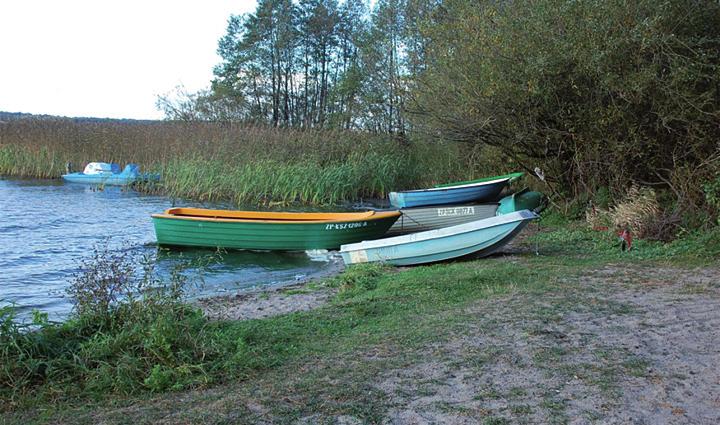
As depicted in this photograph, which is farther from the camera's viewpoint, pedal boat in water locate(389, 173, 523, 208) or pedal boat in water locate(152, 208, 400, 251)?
pedal boat in water locate(389, 173, 523, 208)

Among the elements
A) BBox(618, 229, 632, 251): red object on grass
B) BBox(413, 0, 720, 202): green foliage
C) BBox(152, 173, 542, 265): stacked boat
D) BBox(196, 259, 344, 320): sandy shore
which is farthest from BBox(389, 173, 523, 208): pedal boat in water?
BBox(196, 259, 344, 320): sandy shore

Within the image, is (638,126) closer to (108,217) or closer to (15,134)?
(108,217)

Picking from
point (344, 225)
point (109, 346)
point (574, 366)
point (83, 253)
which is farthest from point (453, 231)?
point (83, 253)

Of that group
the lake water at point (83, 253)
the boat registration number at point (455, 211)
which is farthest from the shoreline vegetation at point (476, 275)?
the lake water at point (83, 253)

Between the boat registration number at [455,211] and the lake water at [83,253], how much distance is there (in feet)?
11.3

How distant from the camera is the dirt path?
12.9 feet

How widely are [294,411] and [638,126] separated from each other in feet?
33.9

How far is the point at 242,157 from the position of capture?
2278 centimetres

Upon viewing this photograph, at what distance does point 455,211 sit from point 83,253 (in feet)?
26.6

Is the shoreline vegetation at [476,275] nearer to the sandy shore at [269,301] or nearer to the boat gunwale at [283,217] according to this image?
the sandy shore at [269,301]

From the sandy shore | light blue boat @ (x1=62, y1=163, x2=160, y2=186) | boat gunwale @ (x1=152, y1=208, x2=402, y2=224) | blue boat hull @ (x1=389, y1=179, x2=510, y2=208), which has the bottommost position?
the sandy shore

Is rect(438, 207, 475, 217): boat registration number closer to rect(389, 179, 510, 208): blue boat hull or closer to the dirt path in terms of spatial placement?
rect(389, 179, 510, 208): blue boat hull

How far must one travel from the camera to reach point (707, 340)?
5.29 m

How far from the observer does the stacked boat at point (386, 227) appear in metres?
10.5
